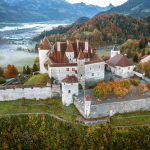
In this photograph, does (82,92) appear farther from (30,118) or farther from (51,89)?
(30,118)

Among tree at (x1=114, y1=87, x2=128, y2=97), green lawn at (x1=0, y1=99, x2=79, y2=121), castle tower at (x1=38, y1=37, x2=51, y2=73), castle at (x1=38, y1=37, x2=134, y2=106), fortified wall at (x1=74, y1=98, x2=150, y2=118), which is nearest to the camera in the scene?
fortified wall at (x1=74, y1=98, x2=150, y2=118)

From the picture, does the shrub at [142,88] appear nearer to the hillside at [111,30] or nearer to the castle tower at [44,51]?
the castle tower at [44,51]

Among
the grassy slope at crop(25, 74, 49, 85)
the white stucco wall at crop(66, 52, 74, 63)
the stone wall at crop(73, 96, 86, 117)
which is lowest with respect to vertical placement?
the stone wall at crop(73, 96, 86, 117)

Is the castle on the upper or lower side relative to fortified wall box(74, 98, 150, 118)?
upper

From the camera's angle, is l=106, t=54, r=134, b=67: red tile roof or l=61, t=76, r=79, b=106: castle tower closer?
l=61, t=76, r=79, b=106: castle tower

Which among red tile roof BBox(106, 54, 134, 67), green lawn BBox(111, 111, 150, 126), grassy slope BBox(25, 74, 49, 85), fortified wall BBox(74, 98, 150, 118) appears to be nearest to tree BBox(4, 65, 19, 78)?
grassy slope BBox(25, 74, 49, 85)

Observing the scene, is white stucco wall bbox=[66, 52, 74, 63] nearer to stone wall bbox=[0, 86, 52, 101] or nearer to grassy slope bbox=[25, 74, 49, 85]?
grassy slope bbox=[25, 74, 49, 85]
